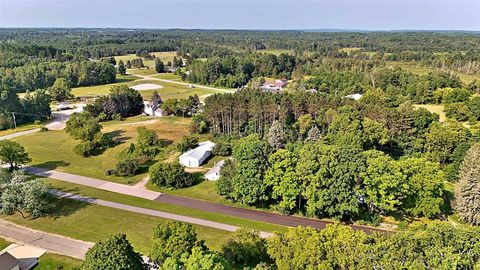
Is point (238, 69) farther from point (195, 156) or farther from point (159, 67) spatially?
point (195, 156)


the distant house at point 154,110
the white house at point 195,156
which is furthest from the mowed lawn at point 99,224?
the distant house at point 154,110

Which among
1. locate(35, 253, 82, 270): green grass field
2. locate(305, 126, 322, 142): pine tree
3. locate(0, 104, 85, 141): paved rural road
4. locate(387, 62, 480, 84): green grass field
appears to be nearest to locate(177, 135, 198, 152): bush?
locate(305, 126, 322, 142): pine tree

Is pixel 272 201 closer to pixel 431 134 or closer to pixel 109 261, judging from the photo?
pixel 109 261

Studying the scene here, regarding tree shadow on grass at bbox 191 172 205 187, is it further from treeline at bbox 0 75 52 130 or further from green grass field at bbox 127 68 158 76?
green grass field at bbox 127 68 158 76

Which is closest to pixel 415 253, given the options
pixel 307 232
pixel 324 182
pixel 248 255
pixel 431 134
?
pixel 307 232

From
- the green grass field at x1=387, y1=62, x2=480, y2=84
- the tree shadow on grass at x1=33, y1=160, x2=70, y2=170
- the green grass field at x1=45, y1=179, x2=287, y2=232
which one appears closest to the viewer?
the green grass field at x1=45, y1=179, x2=287, y2=232

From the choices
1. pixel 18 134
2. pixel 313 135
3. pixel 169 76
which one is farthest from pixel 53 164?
pixel 169 76

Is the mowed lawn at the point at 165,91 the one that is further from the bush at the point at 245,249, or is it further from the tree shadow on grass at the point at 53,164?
the bush at the point at 245,249
